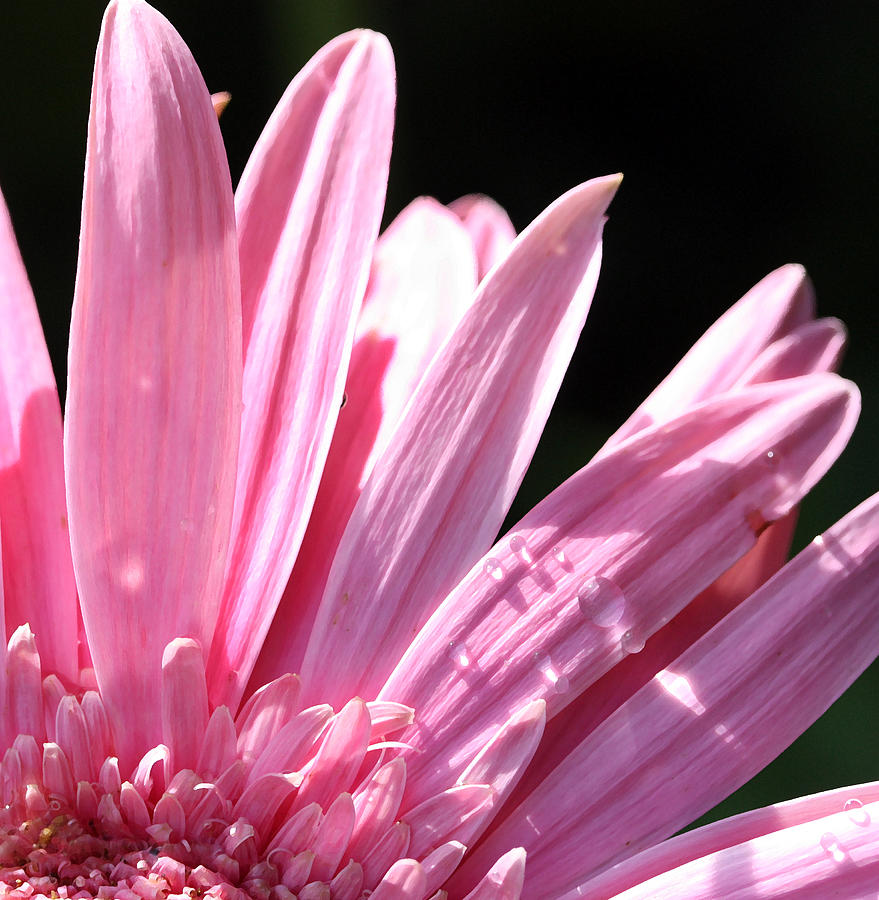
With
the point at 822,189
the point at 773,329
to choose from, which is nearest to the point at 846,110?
the point at 822,189

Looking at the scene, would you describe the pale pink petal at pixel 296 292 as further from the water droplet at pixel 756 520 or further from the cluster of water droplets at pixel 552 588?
the water droplet at pixel 756 520

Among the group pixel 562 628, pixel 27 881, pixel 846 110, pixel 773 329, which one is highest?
pixel 846 110

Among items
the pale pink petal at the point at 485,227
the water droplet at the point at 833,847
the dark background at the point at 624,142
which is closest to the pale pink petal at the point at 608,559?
the water droplet at the point at 833,847

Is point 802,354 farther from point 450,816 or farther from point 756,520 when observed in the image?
point 450,816

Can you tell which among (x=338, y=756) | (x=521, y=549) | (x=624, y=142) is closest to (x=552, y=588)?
(x=521, y=549)

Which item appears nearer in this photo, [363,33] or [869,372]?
[363,33]

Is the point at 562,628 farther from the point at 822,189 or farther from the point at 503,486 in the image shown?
the point at 822,189
